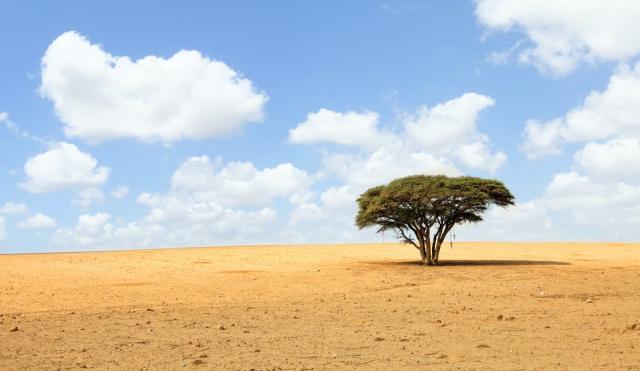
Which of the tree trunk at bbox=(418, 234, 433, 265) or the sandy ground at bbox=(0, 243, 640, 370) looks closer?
the sandy ground at bbox=(0, 243, 640, 370)

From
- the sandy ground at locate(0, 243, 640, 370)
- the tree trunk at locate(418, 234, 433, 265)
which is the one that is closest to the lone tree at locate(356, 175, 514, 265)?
the tree trunk at locate(418, 234, 433, 265)

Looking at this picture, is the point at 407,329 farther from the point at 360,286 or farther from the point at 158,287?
the point at 158,287

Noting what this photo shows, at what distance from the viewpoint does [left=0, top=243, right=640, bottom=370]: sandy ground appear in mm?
10000

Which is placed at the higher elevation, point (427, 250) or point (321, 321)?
point (427, 250)

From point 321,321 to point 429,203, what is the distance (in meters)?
21.0

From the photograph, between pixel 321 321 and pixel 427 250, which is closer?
pixel 321 321

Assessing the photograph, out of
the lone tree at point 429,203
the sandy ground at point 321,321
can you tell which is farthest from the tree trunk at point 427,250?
the sandy ground at point 321,321

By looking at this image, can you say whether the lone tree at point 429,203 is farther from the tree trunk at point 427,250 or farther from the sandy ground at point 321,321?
the sandy ground at point 321,321

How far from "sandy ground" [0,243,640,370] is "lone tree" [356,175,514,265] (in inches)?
251

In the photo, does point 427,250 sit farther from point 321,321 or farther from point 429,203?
point 321,321

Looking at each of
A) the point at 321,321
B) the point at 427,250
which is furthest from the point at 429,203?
the point at 321,321

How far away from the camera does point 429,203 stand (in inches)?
1346

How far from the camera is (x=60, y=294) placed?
71.8ft

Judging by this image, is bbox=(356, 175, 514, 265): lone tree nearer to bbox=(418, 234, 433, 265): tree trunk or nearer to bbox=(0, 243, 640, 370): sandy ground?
bbox=(418, 234, 433, 265): tree trunk
